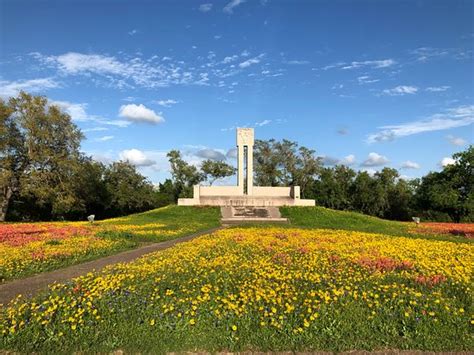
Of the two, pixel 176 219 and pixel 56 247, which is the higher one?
pixel 56 247

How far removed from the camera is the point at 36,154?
35.8 m

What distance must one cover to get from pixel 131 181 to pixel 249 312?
6083 cm

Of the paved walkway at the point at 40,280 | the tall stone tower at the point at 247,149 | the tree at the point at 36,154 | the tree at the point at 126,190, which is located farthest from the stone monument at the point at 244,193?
the paved walkway at the point at 40,280

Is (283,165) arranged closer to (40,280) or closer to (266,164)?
(266,164)

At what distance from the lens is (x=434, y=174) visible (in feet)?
167

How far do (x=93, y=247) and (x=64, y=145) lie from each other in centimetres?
2764

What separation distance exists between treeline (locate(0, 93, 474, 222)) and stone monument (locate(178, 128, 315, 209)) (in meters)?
13.0

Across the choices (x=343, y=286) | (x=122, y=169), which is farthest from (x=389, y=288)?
(x=122, y=169)

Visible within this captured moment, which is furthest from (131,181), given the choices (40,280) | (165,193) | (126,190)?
(40,280)

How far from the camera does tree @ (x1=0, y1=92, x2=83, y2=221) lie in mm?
34719

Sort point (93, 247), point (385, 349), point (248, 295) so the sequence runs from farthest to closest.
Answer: point (93, 247) < point (248, 295) < point (385, 349)

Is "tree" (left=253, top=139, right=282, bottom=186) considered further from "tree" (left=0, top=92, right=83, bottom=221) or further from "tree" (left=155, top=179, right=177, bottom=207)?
"tree" (left=0, top=92, right=83, bottom=221)

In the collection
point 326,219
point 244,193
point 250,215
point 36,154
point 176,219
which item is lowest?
point 326,219

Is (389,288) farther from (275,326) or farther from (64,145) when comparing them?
(64,145)
